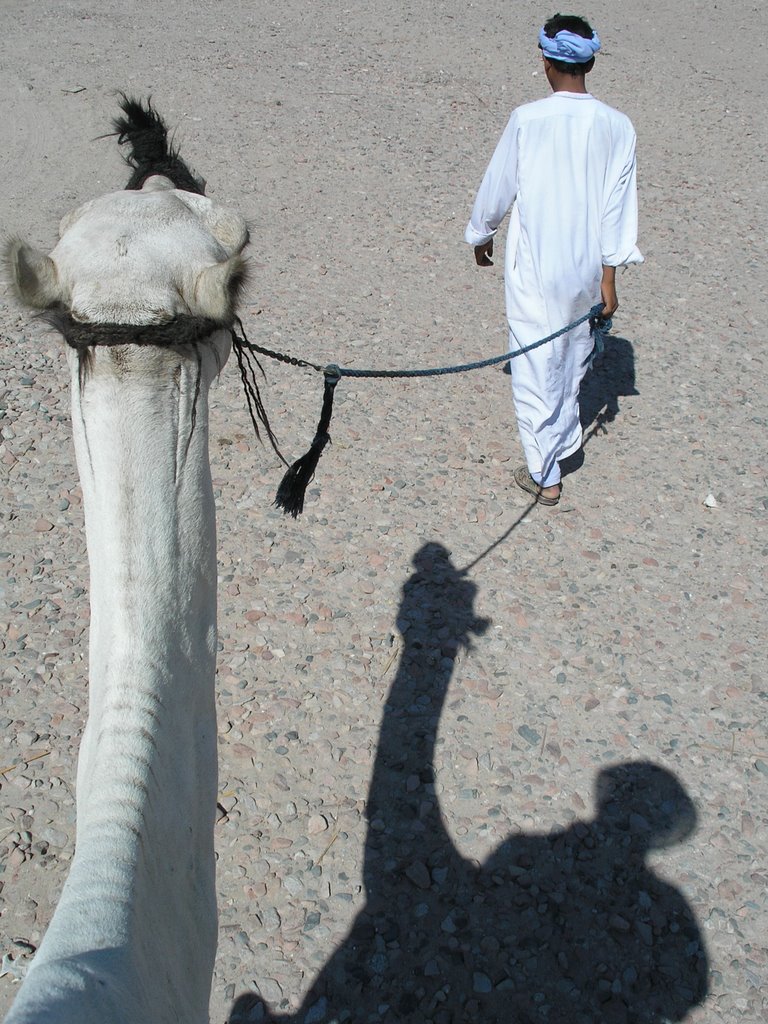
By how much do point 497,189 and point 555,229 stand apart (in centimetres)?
37

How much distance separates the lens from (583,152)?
435 cm

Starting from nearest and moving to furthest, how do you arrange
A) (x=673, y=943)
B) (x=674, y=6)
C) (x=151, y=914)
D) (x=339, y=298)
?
1. (x=151, y=914)
2. (x=673, y=943)
3. (x=339, y=298)
4. (x=674, y=6)

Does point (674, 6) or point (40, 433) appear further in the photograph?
point (674, 6)

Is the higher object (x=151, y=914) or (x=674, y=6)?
(x=151, y=914)

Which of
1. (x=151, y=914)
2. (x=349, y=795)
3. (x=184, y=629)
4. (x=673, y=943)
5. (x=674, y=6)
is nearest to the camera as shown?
(x=151, y=914)

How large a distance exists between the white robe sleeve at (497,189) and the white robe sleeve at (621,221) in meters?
0.48

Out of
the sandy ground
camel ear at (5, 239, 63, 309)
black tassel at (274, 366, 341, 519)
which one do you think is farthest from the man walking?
camel ear at (5, 239, 63, 309)

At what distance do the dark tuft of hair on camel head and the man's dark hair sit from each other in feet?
8.29

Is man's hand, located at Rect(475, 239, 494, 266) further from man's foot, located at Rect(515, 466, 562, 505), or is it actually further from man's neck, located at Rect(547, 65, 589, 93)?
man's foot, located at Rect(515, 466, 562, 505)

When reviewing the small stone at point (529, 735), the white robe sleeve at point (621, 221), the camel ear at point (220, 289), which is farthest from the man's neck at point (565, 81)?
the camel ear at point (220, 289)

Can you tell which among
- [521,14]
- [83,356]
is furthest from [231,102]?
[83,356]

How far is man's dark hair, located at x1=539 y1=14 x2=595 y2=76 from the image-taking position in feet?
13.9

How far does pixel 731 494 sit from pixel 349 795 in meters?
2.87

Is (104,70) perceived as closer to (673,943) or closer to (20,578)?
(20,578)
